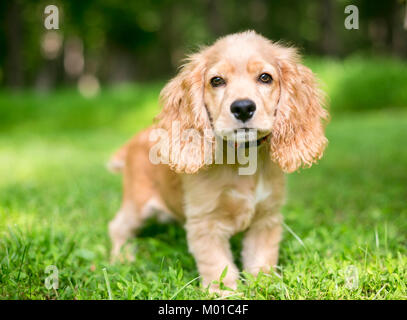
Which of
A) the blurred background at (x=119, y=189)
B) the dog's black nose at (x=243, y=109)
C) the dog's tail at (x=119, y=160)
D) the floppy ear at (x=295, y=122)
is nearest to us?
the dog's black nose at (x=243, y=109)

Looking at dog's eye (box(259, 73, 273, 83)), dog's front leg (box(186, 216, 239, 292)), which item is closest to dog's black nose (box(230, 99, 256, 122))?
dog's eye (box(259, 73, 273, 83))

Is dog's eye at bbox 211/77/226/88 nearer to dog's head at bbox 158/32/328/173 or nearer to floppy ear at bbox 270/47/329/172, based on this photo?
dog's head at bbox 158/32/328/173

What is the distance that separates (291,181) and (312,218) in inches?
61.9

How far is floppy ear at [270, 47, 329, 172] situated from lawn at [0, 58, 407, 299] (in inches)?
21.9

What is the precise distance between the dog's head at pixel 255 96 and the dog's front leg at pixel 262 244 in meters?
0.39

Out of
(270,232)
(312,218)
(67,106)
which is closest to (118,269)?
(270,232)

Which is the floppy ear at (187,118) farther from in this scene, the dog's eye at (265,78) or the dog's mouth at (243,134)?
the dog's eye at (265,78)

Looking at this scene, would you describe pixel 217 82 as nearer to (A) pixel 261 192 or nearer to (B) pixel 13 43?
(A) pixel 261 192

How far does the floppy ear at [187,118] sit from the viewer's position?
246cm

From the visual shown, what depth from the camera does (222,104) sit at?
7.41 feet

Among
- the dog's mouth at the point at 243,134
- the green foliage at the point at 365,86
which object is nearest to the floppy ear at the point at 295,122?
the dog's mouth at the point at 243,134

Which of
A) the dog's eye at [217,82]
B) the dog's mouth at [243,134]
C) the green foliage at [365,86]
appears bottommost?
the dog's mouth at [243,134]

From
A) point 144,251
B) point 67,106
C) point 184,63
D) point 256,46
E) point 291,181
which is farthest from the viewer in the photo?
point 67,106
